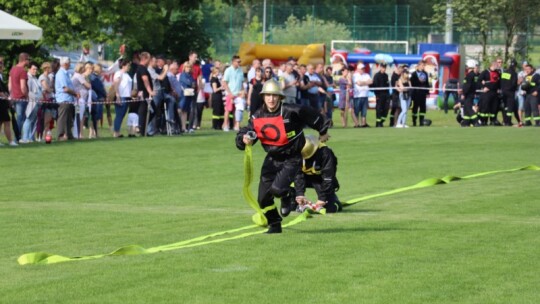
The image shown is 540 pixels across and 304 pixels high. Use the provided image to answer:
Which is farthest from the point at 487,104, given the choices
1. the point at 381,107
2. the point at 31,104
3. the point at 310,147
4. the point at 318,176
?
the point at 310,147

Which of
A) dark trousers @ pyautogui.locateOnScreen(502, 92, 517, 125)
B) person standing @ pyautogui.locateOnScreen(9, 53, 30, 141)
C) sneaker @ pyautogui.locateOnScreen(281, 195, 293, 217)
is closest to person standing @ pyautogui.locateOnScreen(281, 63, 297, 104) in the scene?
dark trousers @ pyautogui.locateOnScreen(502, 92, 517, 125)

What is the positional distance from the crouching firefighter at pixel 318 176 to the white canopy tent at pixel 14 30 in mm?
11116

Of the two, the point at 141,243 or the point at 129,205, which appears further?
the point at 129,205

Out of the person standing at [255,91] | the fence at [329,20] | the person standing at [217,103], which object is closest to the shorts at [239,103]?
the person standing at [255,91]

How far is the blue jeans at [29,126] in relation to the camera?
25922 millimetres

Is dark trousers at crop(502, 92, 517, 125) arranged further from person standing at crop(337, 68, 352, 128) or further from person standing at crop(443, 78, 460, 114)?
person standing at crop(443, 78, 460, 114)

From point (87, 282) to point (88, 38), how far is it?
3489 centimetres

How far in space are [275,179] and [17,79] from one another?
13573mm

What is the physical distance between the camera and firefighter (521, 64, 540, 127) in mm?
36906

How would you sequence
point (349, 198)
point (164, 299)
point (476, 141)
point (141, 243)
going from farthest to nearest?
point (476, 141)
point (349, 198)
point (141, 243)
point (164, 299)

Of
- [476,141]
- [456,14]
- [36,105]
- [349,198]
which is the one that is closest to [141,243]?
[349,198]

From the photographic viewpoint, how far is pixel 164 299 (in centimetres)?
890

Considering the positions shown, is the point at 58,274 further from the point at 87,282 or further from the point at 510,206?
the point at 510,206

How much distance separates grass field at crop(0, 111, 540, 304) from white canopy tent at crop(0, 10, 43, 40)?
7.88ft
